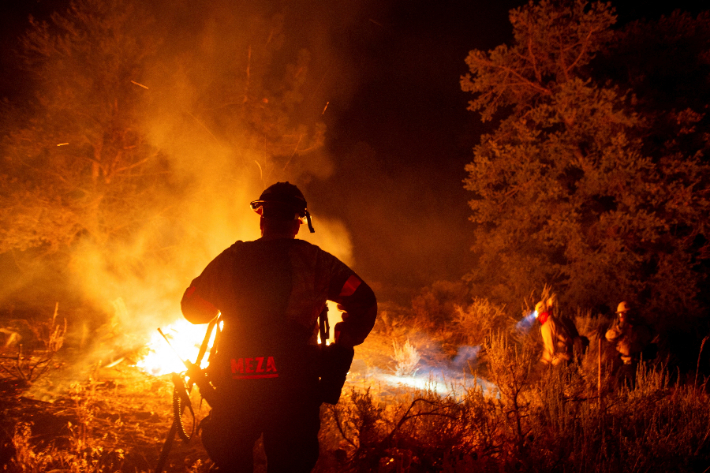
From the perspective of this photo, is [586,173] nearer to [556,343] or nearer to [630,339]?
[630,339]

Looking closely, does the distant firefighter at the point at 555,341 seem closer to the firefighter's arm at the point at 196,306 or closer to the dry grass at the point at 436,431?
the dry grass at the point at 436,431

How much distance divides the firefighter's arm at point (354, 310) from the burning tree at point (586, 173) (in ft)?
29.8

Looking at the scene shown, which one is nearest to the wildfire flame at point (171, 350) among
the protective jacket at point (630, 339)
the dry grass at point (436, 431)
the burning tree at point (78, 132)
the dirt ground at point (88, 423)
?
the dirt ground at point (88, 423)

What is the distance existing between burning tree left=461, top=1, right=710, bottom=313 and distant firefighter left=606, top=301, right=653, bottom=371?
153 inches

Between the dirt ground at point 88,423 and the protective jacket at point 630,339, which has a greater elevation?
the protective jacket at point 630,339

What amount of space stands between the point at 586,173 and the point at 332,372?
32.2 ft

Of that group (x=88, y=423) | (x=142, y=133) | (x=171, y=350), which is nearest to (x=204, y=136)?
(x=142, y=133)

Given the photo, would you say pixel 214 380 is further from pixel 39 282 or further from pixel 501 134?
pixel 501 134

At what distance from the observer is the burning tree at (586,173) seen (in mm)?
9297

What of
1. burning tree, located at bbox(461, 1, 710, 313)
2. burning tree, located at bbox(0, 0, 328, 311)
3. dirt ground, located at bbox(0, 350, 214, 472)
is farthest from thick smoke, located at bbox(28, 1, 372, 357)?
burning tree, located at bbox(461, 1, 710, 313)

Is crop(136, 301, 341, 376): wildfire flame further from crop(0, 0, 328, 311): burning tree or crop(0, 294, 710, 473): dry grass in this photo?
crop(0, 0, 328, 311): burning tree

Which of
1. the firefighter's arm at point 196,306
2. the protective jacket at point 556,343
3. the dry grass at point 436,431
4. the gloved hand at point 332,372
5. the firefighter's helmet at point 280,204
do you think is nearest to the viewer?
the gloved hand at point 332,372

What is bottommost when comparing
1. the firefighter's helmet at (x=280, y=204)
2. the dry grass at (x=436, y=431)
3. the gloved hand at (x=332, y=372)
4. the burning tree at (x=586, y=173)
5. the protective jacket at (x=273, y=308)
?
the dry grass at (x=436, y=431)

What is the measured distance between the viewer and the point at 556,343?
19.4ft
